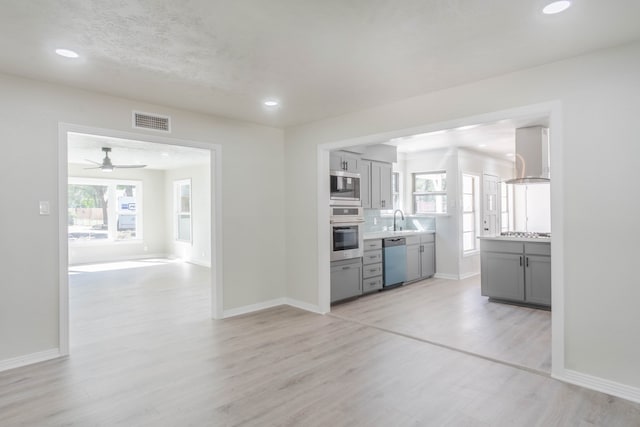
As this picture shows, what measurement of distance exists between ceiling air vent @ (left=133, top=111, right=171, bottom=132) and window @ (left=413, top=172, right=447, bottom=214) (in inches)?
205

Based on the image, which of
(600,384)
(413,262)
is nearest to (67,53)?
(600,384)

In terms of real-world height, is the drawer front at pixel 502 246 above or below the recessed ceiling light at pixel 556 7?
below

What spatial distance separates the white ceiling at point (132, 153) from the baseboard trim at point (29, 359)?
3366 mm

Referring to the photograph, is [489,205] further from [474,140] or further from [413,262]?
[413,262]

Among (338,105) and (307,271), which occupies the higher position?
(338,105)

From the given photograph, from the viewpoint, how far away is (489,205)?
26.5ft

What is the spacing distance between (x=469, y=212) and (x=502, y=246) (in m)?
2.54

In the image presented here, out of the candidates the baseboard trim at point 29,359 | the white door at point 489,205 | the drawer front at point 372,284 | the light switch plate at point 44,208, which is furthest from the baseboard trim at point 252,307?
the white door at point 489,205

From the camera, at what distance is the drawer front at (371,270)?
5629 millimetres

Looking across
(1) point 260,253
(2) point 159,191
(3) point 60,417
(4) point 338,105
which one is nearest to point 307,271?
(1) point 260,253

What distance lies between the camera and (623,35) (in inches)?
97.4

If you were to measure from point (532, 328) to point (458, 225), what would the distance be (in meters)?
3.06

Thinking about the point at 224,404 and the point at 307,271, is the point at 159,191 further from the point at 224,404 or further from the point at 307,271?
the point at 224,404

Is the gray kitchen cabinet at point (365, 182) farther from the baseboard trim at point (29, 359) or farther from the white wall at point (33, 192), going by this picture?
the baseboard trim at point (29, 359)
